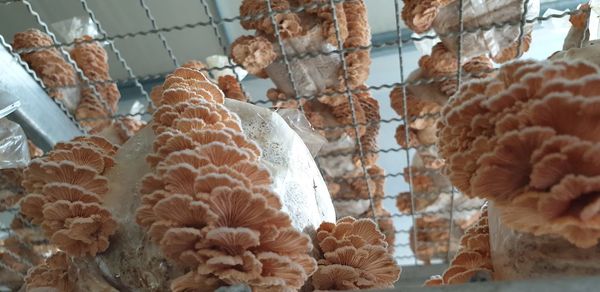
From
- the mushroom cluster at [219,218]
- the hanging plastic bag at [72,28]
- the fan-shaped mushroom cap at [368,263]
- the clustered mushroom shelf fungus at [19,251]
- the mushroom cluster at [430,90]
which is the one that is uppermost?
the mushroom cluster at [219,218]

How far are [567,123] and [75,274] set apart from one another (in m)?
0.67

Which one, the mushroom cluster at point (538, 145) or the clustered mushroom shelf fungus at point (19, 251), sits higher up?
the mushroom cluster at point (538, 145)

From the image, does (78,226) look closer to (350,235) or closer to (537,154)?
(350,235)

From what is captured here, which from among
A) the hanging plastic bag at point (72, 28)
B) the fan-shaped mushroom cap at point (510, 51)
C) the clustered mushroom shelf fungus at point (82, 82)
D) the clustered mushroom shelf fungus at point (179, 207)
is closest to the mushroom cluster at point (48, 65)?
the clustered mushroom shelf fungus at point (82, 82)

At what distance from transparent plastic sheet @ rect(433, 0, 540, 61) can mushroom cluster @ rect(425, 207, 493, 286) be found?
1.82ft

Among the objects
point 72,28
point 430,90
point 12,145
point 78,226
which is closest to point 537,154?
point 78,226

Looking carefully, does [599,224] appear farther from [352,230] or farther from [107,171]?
[107,171]

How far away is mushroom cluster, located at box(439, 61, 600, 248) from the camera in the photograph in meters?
0.46

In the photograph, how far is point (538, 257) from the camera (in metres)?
0.58

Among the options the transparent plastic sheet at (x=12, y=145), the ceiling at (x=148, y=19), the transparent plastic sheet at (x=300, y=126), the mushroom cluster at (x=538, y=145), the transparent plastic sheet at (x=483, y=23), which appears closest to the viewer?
the mushroom cluster at (x=538, y=145)

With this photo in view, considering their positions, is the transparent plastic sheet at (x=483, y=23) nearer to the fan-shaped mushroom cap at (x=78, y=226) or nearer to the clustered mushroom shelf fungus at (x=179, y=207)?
the clustered mushroom shelf fungus at (x=179, y=207)

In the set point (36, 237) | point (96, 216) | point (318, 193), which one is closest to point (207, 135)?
point (96, 216)

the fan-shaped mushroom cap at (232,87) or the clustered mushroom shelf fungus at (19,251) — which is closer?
the fan-shaped mushroom cap at (232,87)

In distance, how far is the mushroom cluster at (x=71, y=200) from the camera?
0.66 m
